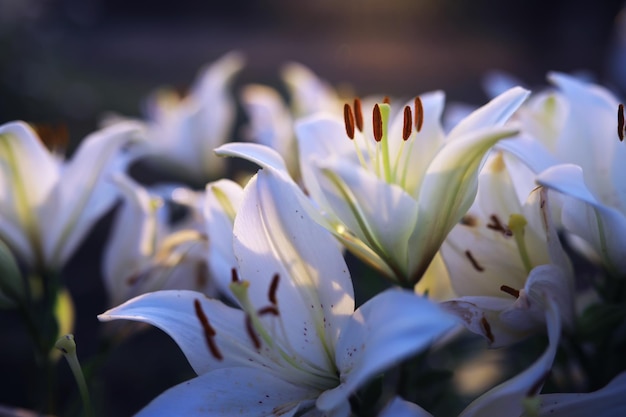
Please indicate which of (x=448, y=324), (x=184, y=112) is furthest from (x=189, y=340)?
(x=184, y=112)

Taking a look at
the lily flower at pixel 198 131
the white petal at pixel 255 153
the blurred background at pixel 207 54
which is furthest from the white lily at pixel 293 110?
the white petal at pixel 255 153

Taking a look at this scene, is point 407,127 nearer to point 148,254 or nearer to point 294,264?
point 294,264

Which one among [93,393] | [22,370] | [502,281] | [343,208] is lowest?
[22,370]

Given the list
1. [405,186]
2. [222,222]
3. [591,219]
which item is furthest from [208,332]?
[591,219]

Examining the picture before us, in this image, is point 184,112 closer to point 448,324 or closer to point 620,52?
point 448,324

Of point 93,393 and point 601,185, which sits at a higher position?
point 601,185

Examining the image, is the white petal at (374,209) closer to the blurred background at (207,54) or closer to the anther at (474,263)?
the anther at (474,263)

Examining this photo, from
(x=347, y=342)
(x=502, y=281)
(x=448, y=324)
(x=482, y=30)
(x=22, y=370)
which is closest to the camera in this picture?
(x=448, y=324)

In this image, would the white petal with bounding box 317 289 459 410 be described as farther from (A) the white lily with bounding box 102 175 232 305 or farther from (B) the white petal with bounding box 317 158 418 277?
(A) the white lily with bounding box 102 175 232 305
